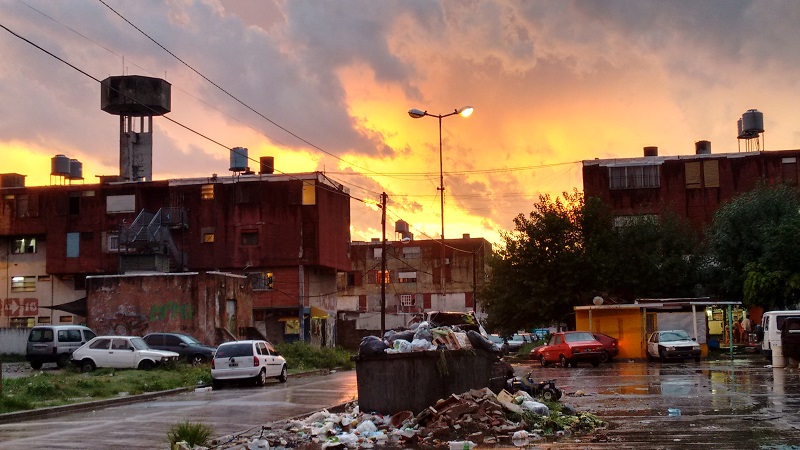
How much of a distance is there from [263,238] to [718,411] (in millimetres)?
57277

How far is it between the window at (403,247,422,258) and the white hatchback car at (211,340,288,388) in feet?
229

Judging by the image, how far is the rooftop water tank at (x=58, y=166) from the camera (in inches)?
3159

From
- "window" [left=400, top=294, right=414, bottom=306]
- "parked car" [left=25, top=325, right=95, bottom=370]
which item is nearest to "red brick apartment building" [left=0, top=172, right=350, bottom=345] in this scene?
"window" [left=400, top=294, right=414, bottom=306]

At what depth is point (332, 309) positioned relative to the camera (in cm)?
7788

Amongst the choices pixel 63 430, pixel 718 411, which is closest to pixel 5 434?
pixel 63 430

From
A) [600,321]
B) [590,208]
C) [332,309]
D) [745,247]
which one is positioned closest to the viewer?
[600,321]

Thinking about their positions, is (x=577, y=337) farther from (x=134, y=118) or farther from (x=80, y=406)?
(x=134, y=118)

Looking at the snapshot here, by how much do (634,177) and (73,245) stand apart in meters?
46.2

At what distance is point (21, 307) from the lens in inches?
2968

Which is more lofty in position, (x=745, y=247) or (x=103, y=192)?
(x=103, y=192)

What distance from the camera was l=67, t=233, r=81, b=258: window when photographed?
75.6m

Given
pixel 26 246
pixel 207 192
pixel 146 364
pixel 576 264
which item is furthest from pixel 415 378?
pixel 26 246

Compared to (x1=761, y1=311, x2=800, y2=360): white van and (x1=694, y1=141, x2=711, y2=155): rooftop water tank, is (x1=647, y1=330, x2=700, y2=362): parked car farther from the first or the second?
(x1=694, y1=141, x2=711, y2=155): rooftop water tank

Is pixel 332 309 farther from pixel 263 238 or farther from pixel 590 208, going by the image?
pixel 590 208
